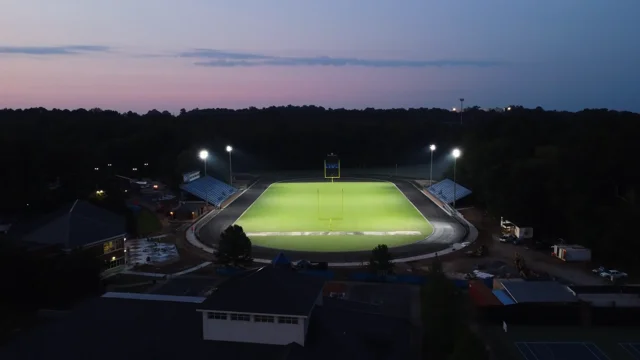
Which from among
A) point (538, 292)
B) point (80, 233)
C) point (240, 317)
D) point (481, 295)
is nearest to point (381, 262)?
point (481, 295)

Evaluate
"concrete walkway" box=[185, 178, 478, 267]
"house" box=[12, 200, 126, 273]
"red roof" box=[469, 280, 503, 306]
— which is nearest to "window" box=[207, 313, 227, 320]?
"red roof" box=[469, 280, 503, 306]

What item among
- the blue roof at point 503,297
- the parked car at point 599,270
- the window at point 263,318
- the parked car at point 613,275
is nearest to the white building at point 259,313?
the window at point 263,318

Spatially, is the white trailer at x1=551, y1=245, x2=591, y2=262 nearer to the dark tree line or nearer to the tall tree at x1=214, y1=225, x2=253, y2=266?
the dark tree line

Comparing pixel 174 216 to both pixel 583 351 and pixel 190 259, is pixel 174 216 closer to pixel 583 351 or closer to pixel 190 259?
pixel 190 259

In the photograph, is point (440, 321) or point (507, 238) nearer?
point (440, 321)

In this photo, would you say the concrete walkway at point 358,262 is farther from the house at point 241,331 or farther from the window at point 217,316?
the window at point 217,316

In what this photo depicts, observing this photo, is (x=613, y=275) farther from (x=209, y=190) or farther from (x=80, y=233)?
(x=209, y=190)
